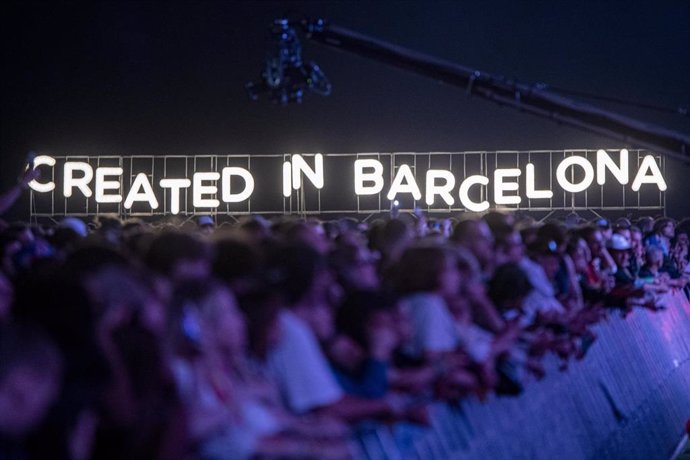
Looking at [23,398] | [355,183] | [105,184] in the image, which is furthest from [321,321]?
[105,184]

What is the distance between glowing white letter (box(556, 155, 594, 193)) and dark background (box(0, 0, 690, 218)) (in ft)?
4.40

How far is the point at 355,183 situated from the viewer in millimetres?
27406

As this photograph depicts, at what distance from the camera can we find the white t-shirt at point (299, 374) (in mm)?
4336

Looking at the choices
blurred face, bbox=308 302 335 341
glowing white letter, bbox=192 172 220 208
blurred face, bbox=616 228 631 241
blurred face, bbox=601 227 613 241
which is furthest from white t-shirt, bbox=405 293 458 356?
glowing white letter, bbox=192 172 220 208

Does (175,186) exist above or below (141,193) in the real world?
above

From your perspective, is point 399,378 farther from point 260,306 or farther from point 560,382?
point 560,382

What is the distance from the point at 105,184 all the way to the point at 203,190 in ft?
7.39

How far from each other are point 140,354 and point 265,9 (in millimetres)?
26196

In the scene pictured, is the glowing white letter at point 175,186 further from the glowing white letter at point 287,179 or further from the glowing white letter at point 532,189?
the glowing white letter at point 532,189

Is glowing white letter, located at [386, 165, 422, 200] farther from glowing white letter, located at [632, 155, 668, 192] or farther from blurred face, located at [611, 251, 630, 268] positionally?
blurred face, located at [611, 251, 630, 268]

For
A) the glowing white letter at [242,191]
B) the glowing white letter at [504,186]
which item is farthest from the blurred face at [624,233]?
the glowing white letter at [242,191]

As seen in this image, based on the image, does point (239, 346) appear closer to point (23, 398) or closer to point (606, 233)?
point (23, 398)

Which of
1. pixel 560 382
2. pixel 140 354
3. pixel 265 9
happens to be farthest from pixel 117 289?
pixel 265 9

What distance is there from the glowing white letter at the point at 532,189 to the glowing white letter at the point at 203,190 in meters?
7.13
